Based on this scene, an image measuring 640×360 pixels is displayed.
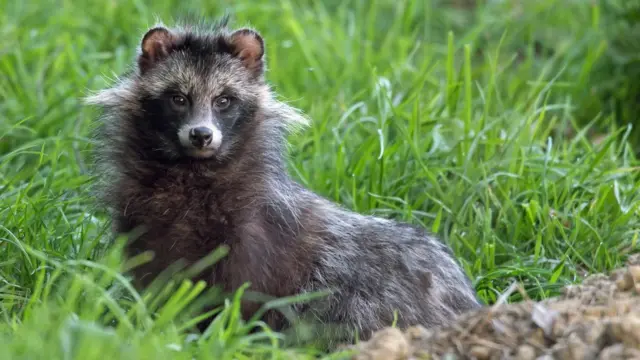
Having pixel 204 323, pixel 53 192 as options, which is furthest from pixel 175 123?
pixel 53 192

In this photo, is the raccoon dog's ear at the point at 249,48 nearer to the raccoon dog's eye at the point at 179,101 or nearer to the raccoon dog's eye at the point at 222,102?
the raccoon dog's eye at the point at 222,102

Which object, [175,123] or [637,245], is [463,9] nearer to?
[637,245]

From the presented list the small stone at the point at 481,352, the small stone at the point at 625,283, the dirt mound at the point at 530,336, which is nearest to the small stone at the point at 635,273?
the small stone at the point at 625,283

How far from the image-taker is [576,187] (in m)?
6.42

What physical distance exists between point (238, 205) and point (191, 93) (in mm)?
576

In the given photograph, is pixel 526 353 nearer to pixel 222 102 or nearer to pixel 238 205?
pixel 238 205

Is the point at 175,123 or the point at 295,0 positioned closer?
the point at 175,123

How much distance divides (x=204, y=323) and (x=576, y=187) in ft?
8.38

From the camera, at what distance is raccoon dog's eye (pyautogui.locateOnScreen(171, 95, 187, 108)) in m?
5.20

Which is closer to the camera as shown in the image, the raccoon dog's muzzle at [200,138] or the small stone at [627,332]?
the small stone at [627,332]

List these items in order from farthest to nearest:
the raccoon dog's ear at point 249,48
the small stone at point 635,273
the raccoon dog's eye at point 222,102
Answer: the raccoon dog's ear at point 249,48 < the raccoon dog's eye at point 222,102 < the small stone at point 635,273

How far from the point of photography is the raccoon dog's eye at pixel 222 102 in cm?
527

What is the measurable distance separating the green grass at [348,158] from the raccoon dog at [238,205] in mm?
278

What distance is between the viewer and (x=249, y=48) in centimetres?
553
